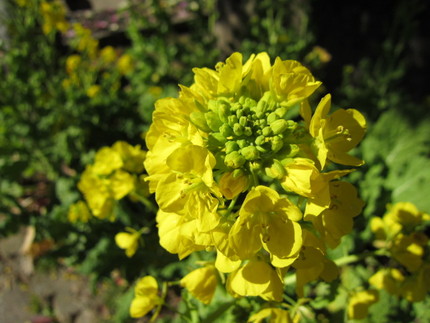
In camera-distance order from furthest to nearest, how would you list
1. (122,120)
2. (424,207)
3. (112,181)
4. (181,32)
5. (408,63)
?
(181,32) < (408,63) < (122,120) < (424,207) < (112,181)

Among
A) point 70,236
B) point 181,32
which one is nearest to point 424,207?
point 70,236

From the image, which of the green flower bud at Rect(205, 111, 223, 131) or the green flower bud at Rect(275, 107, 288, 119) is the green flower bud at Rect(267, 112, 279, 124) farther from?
the green flower bud at Rect(205, 111, 223, 131)

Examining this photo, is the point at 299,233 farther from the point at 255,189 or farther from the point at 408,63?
the point at 408,63

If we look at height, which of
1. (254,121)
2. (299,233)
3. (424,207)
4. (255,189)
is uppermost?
(254,121)

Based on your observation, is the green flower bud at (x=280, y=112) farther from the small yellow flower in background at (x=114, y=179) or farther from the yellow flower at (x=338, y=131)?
the small yellow flower in background at (x=114, y=179)

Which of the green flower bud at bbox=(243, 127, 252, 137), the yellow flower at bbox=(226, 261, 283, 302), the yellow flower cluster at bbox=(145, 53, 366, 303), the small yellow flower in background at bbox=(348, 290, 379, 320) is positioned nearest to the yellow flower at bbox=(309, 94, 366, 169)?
the yellow flower cluster at bbox=(145, 53, 366, 303)

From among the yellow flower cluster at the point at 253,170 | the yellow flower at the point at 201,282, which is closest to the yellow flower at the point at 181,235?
the yellow flower cluster at the point at 253,170

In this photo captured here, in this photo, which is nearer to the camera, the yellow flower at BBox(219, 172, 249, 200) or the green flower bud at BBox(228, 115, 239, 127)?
the yellow flower at BBox(219, 172, 249, 200)
